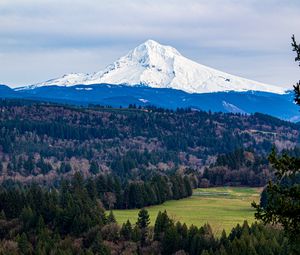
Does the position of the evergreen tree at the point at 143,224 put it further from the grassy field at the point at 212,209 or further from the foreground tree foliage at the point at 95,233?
the grassy field at the point at 212,209

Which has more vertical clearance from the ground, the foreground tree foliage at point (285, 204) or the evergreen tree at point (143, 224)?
the foreground tree foliage at point (285, 204)

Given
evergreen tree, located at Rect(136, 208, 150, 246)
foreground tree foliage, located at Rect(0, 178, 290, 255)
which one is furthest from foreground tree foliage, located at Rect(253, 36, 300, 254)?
evergreen tree, located at Rect(136, 208, 150, 246)

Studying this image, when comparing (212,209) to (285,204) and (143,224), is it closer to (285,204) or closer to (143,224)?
(143,224)

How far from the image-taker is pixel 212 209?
129 meters

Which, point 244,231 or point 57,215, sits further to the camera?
point 57,215

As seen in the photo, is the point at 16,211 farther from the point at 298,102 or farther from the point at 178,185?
the point at 298,102

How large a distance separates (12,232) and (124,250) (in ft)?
81.6

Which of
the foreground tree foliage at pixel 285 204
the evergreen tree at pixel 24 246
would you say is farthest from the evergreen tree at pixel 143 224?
the foreground tree foliage at pixel 285 204

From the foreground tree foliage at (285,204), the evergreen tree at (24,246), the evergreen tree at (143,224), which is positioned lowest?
the evergreen tree at (24,246)

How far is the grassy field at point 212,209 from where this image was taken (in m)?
114

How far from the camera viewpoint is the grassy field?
375 ft

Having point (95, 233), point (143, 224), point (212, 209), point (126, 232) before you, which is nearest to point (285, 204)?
point (126, 232)

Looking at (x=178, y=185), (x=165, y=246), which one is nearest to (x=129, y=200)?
(x=178, y=185)

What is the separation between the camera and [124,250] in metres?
96.8
